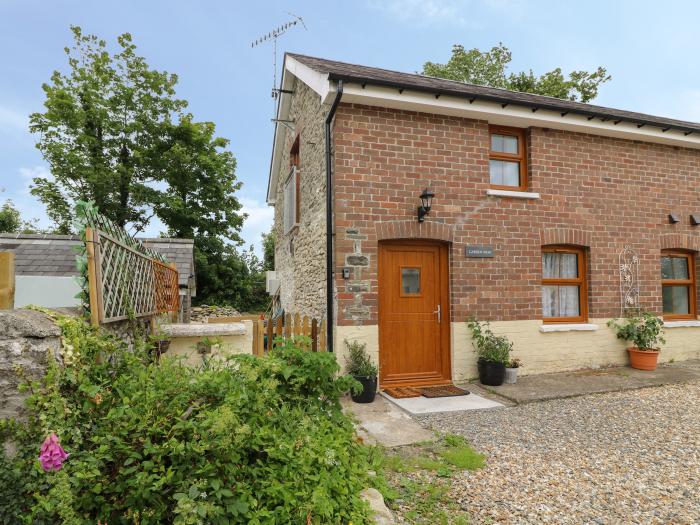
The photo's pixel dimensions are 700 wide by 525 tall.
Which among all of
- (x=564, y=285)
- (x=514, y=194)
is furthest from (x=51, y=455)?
(x=564, y=285)

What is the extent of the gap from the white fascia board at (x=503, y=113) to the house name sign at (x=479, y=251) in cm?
222

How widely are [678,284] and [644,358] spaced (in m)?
2.39

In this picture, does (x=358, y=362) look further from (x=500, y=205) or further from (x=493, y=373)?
(x=500, y=205)

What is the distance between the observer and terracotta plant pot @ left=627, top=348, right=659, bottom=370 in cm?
689

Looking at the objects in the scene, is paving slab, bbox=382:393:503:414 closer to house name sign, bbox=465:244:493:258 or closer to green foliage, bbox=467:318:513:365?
green foliage, bbox=467:318:513:365

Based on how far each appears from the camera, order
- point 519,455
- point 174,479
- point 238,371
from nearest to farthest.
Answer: point 174,479 < point 238,371 < point 519,455

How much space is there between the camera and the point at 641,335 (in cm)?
703

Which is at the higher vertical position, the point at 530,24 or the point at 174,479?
the point at 530,24

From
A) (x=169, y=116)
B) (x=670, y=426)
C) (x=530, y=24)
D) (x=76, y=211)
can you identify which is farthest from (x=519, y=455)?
(x=169, y=116)

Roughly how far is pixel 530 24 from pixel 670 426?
27.1 ft

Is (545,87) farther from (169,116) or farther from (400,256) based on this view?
(169,116)

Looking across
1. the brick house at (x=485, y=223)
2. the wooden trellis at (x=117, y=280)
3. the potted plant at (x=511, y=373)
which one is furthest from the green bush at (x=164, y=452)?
the potted plant at (x=511, y=373)

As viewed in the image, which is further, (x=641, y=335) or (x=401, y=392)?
(x=641, y=335)

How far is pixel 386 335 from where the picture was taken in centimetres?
604
